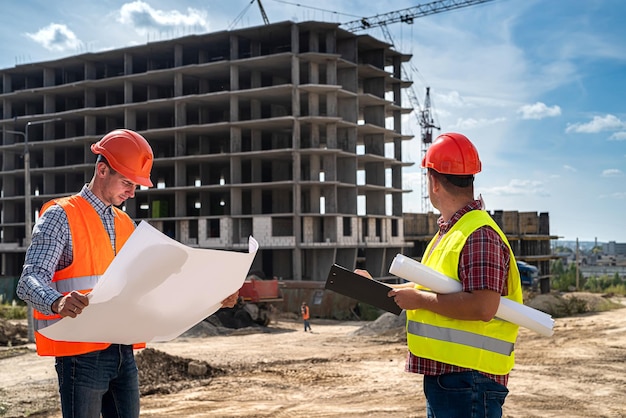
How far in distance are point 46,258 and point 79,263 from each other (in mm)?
179

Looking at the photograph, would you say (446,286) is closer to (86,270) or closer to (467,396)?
(467,396)

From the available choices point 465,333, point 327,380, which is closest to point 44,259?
point 465,333

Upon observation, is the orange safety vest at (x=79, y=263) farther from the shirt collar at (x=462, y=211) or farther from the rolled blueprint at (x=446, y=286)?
the shirt collar at (x=462, y=211)

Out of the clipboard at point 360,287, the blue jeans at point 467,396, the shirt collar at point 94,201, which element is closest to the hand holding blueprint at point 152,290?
the clipboard at point 360,287

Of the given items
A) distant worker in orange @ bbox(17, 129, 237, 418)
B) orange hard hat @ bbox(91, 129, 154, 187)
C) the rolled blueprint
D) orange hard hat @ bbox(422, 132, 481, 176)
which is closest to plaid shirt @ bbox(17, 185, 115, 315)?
distant worker in orange @ bbox(17, 129, 237, 418)

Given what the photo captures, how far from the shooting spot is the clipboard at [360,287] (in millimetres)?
2770

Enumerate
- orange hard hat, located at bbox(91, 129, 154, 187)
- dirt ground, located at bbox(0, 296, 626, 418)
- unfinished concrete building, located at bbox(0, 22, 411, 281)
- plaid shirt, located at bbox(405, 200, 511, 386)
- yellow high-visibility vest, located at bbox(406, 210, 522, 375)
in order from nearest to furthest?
plaid shirt, located at bbox(405, 200, 511, 386) < yellow high-visibility vest, located at bbox(406, 210, 522, 375) < orange hard hat, located at bbox(91, 129, 154, 187) < dirt ground, located at bbox(0, 296, 626, 418) < unfinished concrete building, located at bbox(0, 22, 411, 281)

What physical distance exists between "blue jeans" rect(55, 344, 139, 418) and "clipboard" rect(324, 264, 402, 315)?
1.09 m

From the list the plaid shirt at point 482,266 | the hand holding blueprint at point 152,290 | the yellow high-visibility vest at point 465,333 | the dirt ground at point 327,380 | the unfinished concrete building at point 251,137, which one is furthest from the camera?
the unfinished concrete building at point 251,137

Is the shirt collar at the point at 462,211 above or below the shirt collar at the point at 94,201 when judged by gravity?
below

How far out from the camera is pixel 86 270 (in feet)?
9.52

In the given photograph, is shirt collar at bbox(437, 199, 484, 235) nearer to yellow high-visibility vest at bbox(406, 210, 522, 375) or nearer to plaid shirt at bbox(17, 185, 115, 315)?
yellow high-visibility vest at bbox(406, 210, 522, 375)

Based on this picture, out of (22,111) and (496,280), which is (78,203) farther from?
(22,111)

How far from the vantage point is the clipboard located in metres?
2.77
